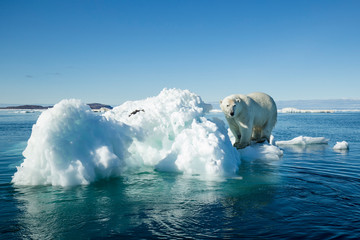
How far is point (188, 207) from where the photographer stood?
422 cm

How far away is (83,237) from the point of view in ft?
10.6

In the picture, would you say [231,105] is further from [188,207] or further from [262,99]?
[188,207]

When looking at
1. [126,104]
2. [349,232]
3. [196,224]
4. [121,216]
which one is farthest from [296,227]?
[126,104]

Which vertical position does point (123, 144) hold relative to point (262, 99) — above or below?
below

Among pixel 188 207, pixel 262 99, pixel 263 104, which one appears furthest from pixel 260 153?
pixel 188 207

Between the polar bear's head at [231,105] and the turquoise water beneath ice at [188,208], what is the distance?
2.64 meters

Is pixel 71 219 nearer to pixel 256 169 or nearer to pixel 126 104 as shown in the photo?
pixel 256 169

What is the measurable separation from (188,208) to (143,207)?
680 mm

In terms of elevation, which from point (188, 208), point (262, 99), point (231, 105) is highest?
point (262, 99)

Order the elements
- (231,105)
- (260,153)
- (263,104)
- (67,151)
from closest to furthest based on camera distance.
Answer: (67,151) < (231,105) < (260,153) < (263,104)

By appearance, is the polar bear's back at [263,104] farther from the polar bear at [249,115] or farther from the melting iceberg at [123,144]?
the melting iceberg at [123,144]

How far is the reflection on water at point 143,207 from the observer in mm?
3414

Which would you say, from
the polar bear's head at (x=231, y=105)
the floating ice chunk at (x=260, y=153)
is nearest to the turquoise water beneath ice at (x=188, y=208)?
the floating ice chunk at (x=260, y=153)

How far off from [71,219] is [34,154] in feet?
Answer: 8.37
